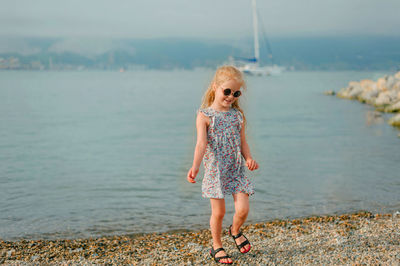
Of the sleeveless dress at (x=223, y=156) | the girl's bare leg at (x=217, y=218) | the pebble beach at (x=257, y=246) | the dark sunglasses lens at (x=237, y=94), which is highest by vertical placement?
the dark sunglasses lens at (x=237, y=94)

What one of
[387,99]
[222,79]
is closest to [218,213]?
[222,79]

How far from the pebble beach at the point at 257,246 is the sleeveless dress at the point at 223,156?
0.78 meters

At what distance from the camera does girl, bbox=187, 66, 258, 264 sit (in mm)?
3881

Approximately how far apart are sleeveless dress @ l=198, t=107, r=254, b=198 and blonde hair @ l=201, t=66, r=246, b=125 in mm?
127

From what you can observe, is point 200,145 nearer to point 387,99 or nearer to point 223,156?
point 223,156

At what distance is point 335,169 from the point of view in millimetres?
9789

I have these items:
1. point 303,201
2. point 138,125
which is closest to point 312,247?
point 303,201

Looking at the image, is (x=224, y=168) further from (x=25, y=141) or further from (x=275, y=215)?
Result: (x=25, y=141)

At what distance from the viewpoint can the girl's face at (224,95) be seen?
3857 mm

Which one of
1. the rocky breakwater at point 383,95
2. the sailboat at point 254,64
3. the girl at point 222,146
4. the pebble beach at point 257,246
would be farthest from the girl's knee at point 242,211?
the sailboat at point 254,64

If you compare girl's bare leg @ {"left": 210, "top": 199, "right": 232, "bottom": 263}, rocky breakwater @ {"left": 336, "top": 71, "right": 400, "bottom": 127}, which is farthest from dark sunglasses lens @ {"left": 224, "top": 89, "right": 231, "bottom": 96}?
rocky breakwater @ {"left": 336, "top": 71, "right": 400, "bottom": 127}

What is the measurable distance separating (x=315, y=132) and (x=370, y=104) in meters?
15.8

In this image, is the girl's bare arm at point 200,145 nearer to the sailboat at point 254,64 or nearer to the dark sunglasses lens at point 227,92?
the dark sunglasses lens at point 227,92

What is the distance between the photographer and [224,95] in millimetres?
3885
